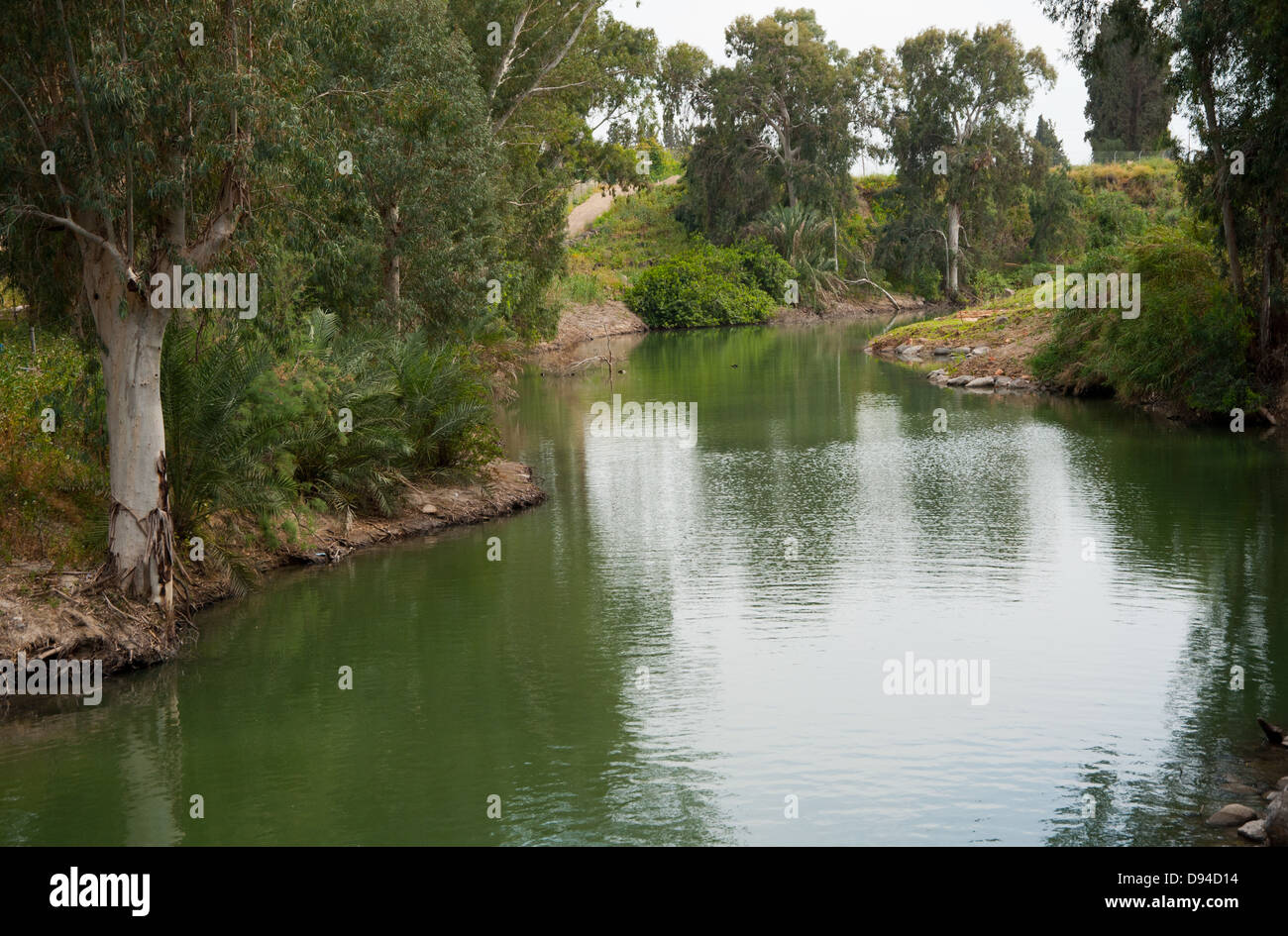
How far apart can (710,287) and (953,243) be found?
16.1 meters

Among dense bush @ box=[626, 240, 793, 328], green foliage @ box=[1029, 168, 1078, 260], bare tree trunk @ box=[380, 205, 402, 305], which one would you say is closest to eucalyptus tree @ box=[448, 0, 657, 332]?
bare tree trunk @ box=[380, 205, 402, 305]

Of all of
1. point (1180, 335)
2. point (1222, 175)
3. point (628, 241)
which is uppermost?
point (628, 241)

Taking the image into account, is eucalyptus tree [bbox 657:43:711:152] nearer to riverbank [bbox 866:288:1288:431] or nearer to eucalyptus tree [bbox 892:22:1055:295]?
eucalyptus tree [bbox 892:22:1055:295]

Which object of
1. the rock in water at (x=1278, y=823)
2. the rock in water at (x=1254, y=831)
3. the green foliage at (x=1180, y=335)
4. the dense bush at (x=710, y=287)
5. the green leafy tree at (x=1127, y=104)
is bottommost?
the rock in water at (x=1254, y=831)

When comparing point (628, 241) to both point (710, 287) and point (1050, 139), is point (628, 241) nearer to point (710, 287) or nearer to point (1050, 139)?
point (710, 287)

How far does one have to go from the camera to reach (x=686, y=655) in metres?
13.3

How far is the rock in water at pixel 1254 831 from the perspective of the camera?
325 inches

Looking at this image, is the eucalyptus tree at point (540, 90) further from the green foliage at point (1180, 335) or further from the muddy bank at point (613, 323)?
the green foliage at point (1180, 335)

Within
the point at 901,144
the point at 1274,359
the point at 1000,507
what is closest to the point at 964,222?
the point at 901,144

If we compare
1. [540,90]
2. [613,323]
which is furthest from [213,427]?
[613,323]

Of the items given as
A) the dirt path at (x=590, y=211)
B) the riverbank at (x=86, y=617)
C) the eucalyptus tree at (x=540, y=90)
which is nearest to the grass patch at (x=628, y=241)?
the dirt path at (x=590, y=211)

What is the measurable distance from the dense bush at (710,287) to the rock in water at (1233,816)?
5874 centimetres

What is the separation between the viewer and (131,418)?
12.6 metres

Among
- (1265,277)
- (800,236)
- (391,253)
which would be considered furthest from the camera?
(800,236)
